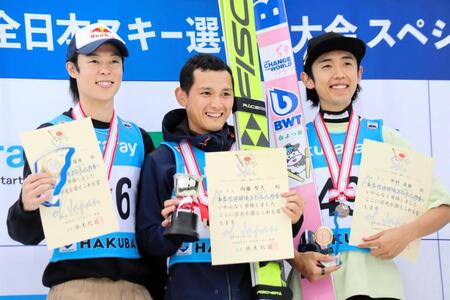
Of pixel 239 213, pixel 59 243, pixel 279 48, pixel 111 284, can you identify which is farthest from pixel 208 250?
pixel 279 48

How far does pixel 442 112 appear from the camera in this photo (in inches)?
144

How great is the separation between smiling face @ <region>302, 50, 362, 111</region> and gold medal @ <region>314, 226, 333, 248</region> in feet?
1.95

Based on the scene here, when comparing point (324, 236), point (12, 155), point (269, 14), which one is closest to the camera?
point (324, 236)

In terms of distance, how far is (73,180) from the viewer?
8.46 feet

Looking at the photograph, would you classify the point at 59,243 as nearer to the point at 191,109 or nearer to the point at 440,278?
the point at 191,109

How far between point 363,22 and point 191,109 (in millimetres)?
1223

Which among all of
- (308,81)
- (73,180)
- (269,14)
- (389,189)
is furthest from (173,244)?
(269,14)

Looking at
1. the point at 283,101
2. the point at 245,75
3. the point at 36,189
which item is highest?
the point at 245,75

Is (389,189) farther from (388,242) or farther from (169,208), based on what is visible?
(169,208)

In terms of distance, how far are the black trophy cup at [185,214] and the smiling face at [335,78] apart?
0.80 meters

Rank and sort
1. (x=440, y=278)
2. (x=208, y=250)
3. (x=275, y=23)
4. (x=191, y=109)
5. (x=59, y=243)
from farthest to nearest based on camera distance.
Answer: (x=440, y=278) < (x=275, y=23) < (x=191, y=109) < (x=208, y=250) < (x=59, y=243)

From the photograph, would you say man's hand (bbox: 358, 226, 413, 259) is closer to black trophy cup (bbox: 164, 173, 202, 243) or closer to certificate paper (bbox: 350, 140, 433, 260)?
certificate paper (bbox: 350, 140, 433, 260)

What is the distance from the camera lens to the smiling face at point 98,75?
9.21ft

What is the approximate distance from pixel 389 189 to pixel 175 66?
4.00 ft
